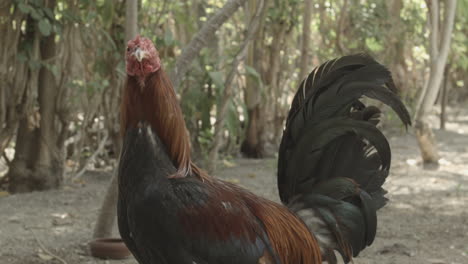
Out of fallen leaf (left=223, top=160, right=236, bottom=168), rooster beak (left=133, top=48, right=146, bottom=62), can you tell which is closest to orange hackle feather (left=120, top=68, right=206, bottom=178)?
rooster beak (left=133, top=48, right=146, bottom=62)

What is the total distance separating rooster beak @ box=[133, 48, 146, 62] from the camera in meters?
3.20

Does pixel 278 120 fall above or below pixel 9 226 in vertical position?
above

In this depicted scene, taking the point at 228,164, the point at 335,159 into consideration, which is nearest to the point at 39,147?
the point at 228,164

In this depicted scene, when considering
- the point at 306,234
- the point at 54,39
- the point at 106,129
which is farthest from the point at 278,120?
the point at 306,234

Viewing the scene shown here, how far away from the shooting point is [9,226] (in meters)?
5.90

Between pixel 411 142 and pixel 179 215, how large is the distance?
9.49 meters

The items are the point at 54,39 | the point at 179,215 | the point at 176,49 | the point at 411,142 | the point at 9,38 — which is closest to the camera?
the point at 179,215

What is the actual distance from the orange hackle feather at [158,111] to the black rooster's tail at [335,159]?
→ 887 millimetres

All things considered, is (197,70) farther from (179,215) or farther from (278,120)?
(179,215)

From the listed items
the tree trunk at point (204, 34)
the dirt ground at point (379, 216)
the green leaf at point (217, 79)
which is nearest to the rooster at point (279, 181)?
the tree trunk at point (204, 34)

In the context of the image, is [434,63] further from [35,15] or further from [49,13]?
[35,15]

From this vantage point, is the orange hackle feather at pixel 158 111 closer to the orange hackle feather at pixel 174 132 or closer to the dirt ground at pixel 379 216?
the orange hackle feather at pixel 174 132

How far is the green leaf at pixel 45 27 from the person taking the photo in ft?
20.6

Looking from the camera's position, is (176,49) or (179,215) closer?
(179,215)
